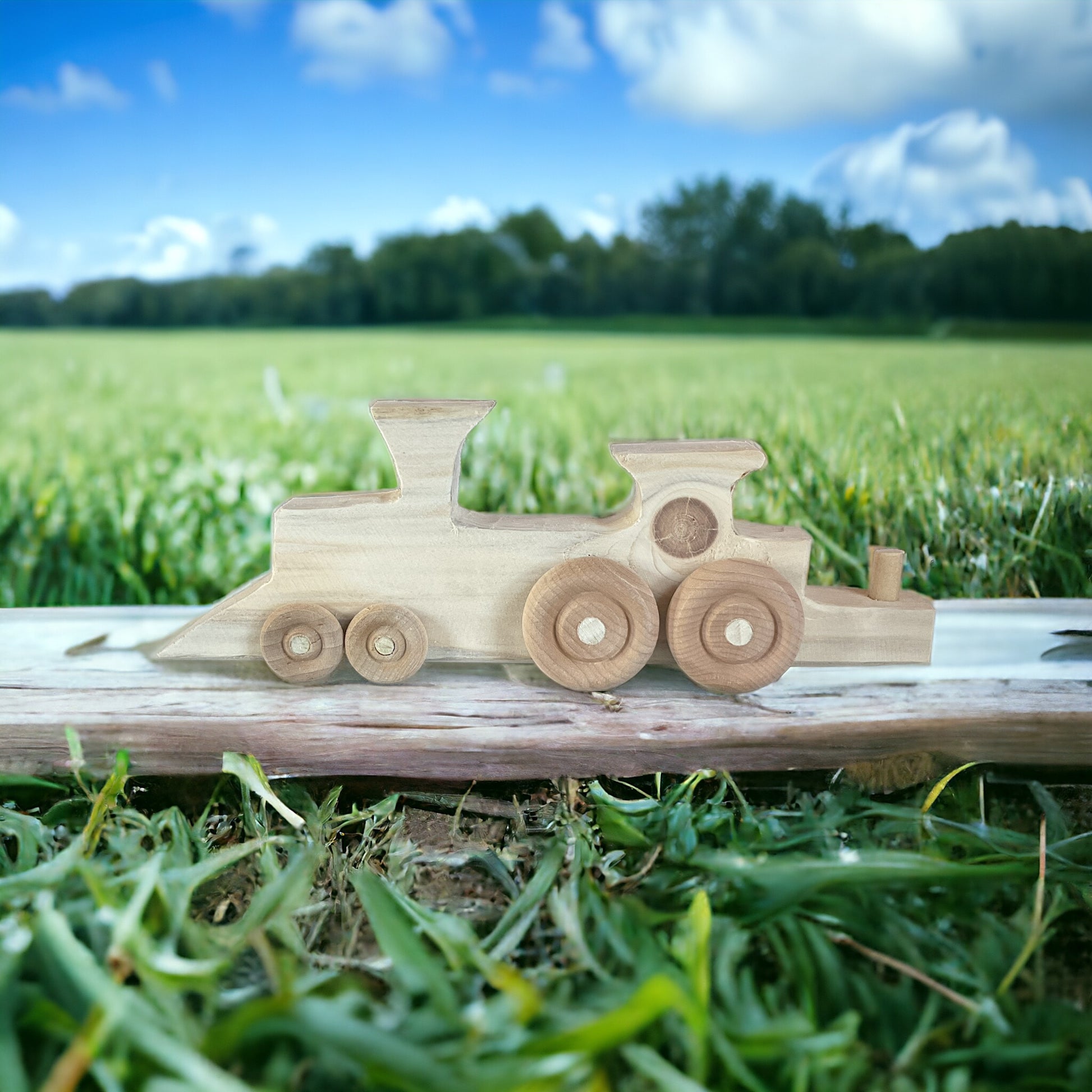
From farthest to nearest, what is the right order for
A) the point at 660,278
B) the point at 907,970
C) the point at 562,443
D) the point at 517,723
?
the point at 660,278
the point at 562,443
the point at 517,723
the point at 907,970

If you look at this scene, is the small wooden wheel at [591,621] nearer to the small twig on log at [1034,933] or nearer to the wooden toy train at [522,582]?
the wooden toy train at [522,582]

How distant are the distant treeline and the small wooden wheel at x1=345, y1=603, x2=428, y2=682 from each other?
109 centimetres

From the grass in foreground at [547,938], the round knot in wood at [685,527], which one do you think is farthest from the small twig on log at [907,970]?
the round knot in wood at [685,527]

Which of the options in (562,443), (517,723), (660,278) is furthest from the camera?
(660,278)

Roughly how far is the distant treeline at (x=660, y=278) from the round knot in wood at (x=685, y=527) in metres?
0.96

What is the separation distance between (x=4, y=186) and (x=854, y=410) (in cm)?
163

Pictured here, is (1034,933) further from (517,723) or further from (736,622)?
(517,723)

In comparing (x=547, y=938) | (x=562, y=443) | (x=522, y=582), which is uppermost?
(x=562, y=443)

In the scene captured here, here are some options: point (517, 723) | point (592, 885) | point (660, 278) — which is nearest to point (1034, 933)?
point (592, 885)

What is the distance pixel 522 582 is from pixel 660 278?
1060 millimetres

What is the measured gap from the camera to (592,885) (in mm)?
728

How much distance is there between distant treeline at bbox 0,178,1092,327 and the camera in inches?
60.4

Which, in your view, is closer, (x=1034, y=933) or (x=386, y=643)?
(x=1034, y=933)

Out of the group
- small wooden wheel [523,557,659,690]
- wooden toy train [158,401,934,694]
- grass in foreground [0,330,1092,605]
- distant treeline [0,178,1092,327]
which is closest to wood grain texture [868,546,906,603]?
wooden toy train [158,401,934,694]
